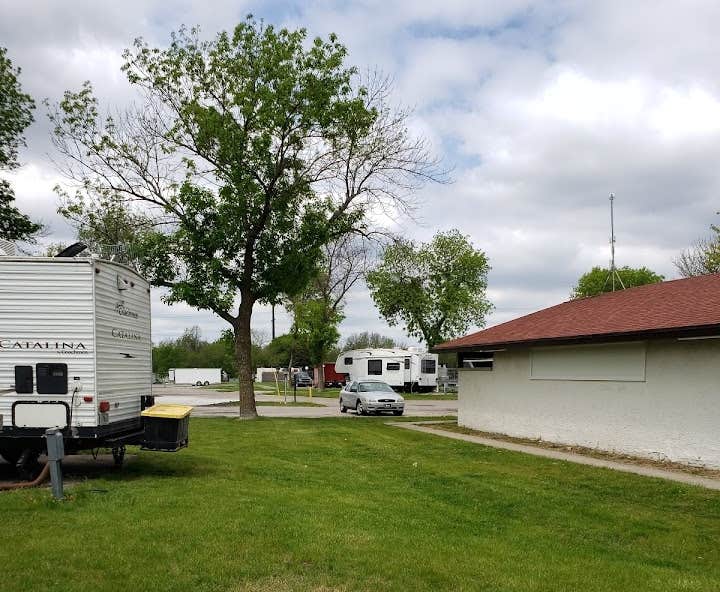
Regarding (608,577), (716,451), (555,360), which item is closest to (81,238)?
(555,360)

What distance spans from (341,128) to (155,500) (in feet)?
58.3

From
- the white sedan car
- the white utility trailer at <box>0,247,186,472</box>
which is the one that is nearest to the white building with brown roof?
the white sedan car

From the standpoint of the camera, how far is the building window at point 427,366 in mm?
50750

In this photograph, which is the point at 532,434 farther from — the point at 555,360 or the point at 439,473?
the point at 439,473

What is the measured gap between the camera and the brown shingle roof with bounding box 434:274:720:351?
13875mm

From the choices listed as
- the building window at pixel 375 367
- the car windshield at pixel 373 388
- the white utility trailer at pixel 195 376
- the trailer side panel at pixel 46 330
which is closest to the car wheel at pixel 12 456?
the trailer side panel at pixel 46 330

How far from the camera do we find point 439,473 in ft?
41.0

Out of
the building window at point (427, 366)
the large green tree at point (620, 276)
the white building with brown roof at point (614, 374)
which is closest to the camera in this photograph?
the white building with brown roof at point (614, 374)

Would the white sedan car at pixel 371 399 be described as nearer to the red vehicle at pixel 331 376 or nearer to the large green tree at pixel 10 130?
the large green tree at pixel 10 130

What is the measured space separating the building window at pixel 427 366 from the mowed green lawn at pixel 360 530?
3724cm

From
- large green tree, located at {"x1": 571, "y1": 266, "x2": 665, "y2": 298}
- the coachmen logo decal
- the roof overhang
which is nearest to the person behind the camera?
the coachmen logo decal

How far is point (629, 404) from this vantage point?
1513 cm

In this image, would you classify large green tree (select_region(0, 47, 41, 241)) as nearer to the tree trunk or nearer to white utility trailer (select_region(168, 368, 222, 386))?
the tree trunk

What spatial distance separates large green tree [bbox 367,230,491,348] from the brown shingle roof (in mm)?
33281
